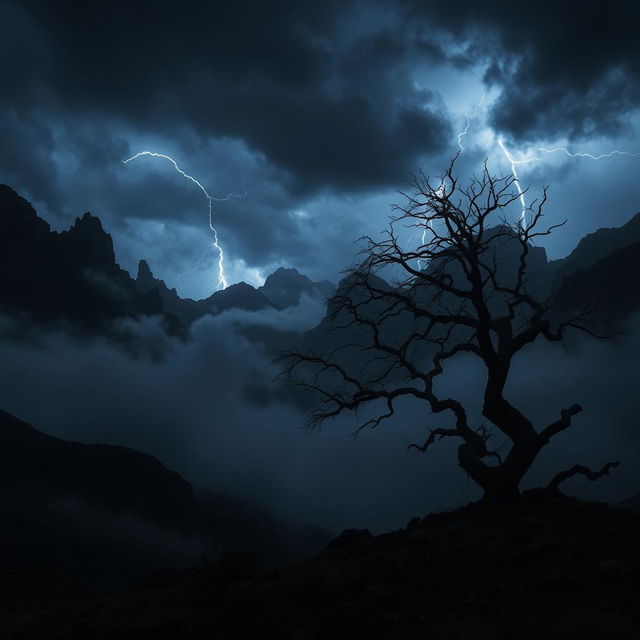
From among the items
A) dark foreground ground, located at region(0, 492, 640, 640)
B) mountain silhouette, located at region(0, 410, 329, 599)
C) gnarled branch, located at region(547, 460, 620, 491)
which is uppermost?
mountain silhouette, located at region(0, 410, 329, 599)

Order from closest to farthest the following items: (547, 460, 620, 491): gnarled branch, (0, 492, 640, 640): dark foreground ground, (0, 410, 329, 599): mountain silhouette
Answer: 1. (0, 492, 640, 640): dark foreground ground
2. (547, 460, 620, 491): gnarled branch
3. (0, 410, 329, 599): mountain silhouette

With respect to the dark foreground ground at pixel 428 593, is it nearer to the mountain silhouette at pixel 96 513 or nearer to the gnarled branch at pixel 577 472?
the gnarled branch at pixel 577 472

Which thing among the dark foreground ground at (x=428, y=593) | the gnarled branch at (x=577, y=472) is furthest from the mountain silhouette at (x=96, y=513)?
the dark foreground ground at (x=428, y=593)

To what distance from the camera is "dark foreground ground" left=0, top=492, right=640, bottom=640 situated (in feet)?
21.5

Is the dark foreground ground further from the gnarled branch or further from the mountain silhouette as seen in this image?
the mountain silhouette

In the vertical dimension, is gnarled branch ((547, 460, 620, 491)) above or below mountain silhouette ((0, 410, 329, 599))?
below

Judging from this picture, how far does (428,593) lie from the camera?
8.15 meters

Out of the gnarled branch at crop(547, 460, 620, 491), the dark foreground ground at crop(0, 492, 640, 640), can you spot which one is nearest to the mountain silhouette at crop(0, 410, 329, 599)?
the gnarled branch at crop(547, 460, 620, 491)

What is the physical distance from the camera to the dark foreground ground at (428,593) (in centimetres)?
655

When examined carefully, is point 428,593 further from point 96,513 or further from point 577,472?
point 96,513

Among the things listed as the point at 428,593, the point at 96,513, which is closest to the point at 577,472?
the point at 428,593

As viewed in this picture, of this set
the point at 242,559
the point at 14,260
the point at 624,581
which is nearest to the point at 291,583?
the point at 242,559

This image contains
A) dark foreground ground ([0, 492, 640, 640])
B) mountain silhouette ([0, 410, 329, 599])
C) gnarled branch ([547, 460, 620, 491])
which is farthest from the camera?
mountain silhouette ([0, 410, 329, 599])

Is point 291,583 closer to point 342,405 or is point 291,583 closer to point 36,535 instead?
point 342,405
